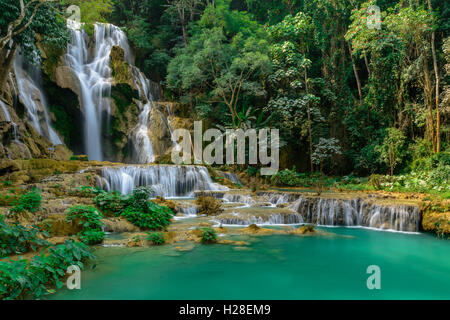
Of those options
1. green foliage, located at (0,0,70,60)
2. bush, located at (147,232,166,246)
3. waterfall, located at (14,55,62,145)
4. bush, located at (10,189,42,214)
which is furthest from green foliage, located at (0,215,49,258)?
waterfall, located at (14,55,62,145)

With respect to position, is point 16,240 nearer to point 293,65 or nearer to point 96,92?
point 96,92

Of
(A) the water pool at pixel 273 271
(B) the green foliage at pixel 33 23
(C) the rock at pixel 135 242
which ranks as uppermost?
(B) the green foliage at pixel 33 23

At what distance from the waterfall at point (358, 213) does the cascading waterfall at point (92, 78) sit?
1314 cm

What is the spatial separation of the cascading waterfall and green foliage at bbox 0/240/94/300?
1411 cm

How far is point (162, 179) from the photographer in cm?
1256

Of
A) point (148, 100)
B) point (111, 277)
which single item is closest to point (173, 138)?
point (148, 100)

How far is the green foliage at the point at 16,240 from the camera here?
4.16 meters

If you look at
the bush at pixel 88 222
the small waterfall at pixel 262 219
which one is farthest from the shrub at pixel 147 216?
the small waterfall at pixel 262 219

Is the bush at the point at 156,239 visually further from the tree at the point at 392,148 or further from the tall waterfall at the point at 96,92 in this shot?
the tree at the point at 392,148

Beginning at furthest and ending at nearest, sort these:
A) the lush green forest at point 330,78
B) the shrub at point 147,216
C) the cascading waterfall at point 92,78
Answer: the cascading waterfall at point 92,78
the lush green forest at point 330,78
the shrub at point 147,216

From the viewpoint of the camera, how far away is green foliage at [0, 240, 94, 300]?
301cm

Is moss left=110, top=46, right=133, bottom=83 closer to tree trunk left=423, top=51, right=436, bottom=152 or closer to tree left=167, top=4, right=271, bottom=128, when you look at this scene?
tree left=167, top=4, right=271, bottom=128

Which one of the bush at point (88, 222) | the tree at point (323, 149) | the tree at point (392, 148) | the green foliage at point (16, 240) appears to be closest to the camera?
the green foliage at point (16, 240)

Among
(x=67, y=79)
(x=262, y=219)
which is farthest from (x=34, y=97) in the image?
(x=262, y=219)
